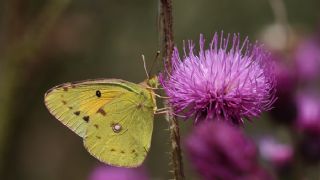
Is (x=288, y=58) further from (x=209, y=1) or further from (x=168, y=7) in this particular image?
(x=209, y=1)

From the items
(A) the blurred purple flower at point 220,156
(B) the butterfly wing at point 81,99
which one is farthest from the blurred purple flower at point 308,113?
(A) the blurred purple flower at point 220,156

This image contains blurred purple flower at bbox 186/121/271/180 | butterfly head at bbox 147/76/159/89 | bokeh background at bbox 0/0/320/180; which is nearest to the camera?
blurred purple flower at bbox 186/121/271/180

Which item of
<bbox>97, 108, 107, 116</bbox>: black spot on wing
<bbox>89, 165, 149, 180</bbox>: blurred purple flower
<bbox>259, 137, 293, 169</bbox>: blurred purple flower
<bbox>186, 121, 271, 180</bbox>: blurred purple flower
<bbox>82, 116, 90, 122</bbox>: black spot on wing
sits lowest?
<bbox>89, 165, 149, 180</bbox>: blurred purple flower

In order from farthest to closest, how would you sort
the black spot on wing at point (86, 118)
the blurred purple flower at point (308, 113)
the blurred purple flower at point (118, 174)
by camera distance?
the blurred purple flower at point (118, 174)
the blurred purple flower at point (308, 113)
the black spot on wing at point (86, 118)

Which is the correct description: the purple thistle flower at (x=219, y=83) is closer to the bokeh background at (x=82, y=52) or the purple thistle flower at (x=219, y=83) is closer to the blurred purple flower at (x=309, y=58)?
the blurred purple flower at (x=309, y=58)

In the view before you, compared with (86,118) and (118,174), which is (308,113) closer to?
(118,174)

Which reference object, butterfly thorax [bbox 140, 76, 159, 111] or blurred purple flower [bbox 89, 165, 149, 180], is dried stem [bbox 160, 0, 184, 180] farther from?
blurred purple flower [bbox 89, 165, 149, 180]

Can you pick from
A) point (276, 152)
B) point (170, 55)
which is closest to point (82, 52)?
point (276, 152)

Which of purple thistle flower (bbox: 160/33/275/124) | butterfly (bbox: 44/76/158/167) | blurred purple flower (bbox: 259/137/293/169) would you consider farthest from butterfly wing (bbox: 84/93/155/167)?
blurred purple flower (bbox: 259/137/293/169)
